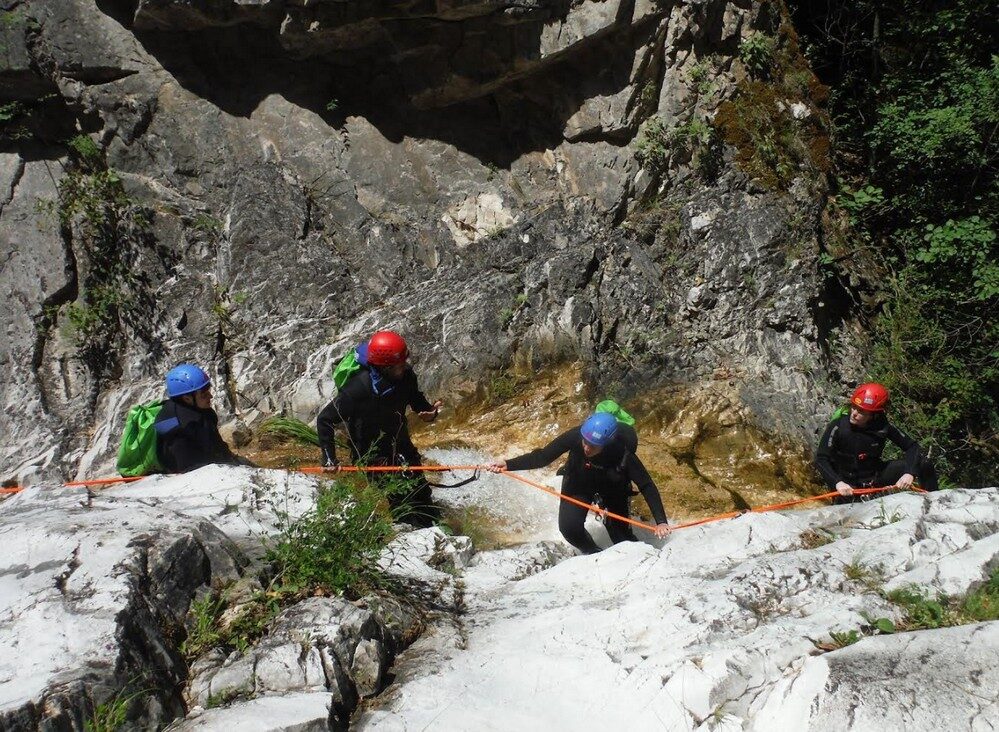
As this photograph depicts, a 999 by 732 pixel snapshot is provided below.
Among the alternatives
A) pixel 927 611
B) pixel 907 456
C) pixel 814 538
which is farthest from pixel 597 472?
pixel 907 456

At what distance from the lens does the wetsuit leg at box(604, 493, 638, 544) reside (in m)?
6.18

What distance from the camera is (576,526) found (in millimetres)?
6133

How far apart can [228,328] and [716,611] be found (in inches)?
277

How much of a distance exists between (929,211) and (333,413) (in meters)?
8.42

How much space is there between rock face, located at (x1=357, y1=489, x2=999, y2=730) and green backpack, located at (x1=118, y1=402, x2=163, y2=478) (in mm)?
2435

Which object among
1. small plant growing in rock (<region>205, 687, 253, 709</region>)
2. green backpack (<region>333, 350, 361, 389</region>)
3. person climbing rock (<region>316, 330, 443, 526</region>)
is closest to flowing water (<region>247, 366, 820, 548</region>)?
person climbing rock (<region>316, 330, 443, 526</region>)

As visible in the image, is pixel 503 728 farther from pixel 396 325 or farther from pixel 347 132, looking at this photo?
pixel 347 132

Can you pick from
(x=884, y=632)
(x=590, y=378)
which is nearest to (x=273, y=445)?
(x=590, y=378)

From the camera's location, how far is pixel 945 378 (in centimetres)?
977

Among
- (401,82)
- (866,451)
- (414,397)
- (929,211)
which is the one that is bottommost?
(866,451)

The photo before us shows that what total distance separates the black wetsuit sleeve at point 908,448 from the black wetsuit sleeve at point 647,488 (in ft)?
7.39

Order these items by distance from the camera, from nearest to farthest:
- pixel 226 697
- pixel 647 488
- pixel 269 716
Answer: pixel 269 716 → pixel 226 697 → pixel 647 488

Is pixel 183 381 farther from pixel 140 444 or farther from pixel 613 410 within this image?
pixel 613 410

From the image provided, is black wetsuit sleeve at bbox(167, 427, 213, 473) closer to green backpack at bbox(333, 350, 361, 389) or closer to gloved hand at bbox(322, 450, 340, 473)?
gloved hand at bbox(322, 450, 340, 473)
